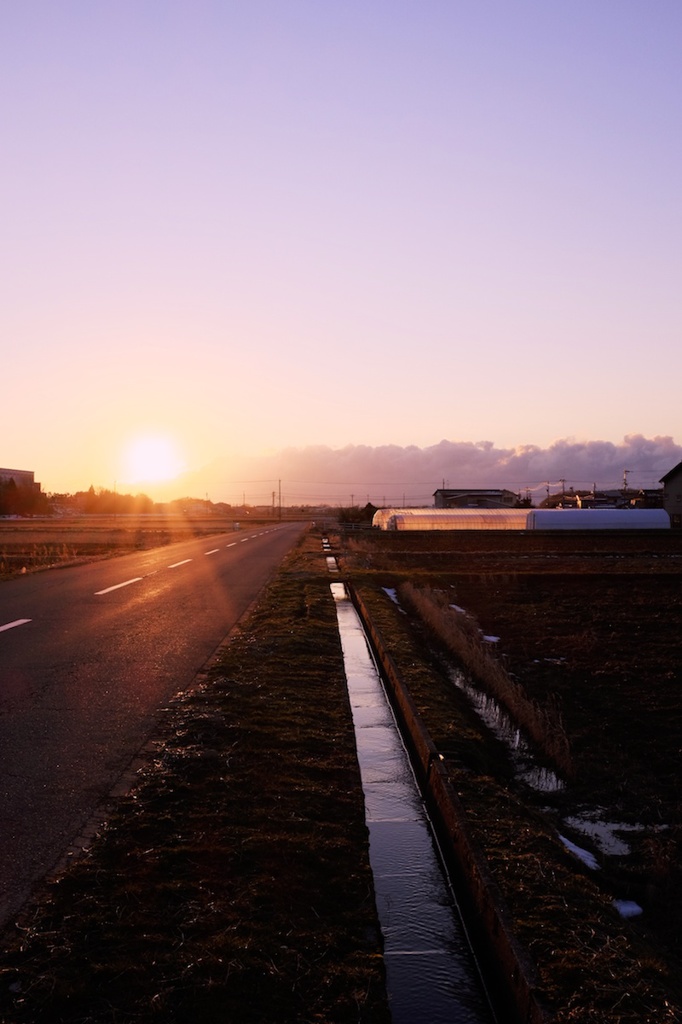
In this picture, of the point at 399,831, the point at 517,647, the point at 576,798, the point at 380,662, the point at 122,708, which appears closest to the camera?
the point at 399,831

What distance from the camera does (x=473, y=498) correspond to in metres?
107

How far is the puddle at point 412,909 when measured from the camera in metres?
3.65

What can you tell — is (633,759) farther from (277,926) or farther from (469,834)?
(277,926)

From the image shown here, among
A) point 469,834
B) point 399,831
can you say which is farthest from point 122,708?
point 469,834

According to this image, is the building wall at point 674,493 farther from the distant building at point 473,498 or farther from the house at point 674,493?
the distant building at point 473,498

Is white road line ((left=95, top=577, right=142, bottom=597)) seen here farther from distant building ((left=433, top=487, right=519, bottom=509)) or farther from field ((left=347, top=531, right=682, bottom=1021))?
distant building ((left=433, top=487, right=519, bottom=509))

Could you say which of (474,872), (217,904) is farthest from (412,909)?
(217,904)

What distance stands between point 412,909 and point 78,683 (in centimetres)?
551

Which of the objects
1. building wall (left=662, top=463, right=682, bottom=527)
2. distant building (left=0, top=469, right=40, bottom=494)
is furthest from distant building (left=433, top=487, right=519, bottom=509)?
distant building (left=0, top=469, right=40, bottom=494)

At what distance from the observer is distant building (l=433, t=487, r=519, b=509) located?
106 meters

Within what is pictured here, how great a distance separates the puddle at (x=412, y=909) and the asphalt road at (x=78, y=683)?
1821 mm

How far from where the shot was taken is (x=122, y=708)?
7938 mm

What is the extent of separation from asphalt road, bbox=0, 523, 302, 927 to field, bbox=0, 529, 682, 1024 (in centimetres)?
28

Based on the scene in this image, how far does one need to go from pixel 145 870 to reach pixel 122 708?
369 centimetres
